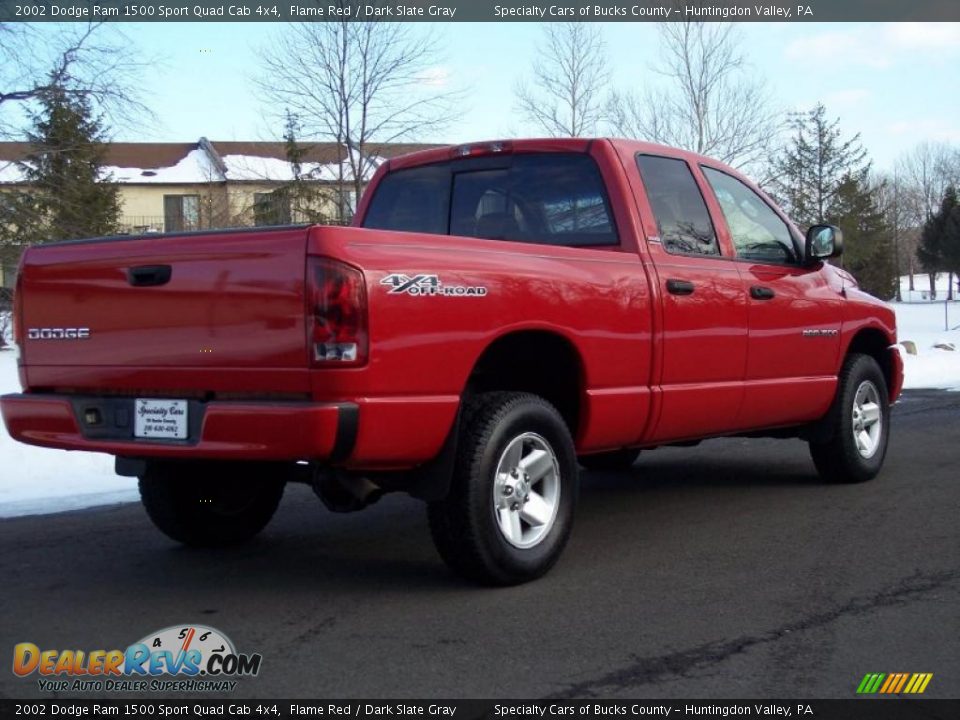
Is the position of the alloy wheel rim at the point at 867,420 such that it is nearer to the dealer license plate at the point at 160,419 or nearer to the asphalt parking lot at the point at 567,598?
the asphalt parking lot at the point at 567,598

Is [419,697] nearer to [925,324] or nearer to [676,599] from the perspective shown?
[676,599]

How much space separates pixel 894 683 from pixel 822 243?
12.0 feet

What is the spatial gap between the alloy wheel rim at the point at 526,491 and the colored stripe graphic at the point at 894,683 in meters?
1.59

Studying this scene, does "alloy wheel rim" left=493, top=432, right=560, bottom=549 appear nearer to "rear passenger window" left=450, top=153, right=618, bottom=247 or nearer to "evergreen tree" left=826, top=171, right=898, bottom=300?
"rear passenger window" left=450, top=153, right=618, bottom=247

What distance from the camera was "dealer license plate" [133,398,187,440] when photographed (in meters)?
4.36

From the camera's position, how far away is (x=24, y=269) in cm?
483

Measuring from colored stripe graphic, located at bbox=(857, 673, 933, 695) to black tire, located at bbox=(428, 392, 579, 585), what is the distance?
5.10ft

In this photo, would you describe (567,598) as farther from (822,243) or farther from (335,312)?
(822,243)

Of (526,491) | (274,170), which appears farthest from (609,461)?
(274,170)

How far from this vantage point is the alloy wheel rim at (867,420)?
7273mm

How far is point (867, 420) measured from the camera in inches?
292

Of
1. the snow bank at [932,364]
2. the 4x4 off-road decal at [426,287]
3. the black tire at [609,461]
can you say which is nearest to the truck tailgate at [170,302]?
the 4x4 off-road decal at [426,287]

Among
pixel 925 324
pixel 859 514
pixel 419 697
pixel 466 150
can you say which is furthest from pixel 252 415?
pixel 925 324
